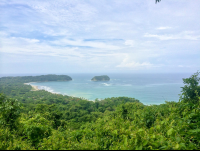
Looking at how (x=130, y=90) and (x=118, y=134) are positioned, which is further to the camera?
(x=130, y=90)

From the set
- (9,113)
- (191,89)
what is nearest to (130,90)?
(191,89)

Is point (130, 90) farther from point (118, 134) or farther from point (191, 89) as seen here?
point (118, 134)

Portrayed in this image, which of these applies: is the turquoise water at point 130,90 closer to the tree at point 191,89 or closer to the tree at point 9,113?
the tree at point 191,89

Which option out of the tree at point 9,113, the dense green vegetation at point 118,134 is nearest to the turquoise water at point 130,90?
the dense green vegetation at point 118,134

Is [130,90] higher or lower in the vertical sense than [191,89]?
lower

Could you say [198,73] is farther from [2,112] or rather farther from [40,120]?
[2,112]

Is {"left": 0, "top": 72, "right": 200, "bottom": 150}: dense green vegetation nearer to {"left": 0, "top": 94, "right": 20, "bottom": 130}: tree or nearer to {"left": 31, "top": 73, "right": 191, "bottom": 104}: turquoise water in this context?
{"left": 0, "top": 94, "right": 20, "bottom": 130}: tree

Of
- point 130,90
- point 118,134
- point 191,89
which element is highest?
point 191,89

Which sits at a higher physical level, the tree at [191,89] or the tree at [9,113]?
the tree at [191,89]

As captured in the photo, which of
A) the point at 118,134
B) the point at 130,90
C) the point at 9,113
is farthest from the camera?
the point at 130,90

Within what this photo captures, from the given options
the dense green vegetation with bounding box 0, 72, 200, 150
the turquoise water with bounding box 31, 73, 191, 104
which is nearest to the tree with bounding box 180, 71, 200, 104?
the dense green vegetation with bounding box 0, 72, 200, 150

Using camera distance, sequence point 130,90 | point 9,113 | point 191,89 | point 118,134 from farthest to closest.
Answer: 1. point 130,90
2. point 191,89
3. point 9,113
4. point 118,134

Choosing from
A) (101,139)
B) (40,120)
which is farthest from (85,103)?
(101,139)
